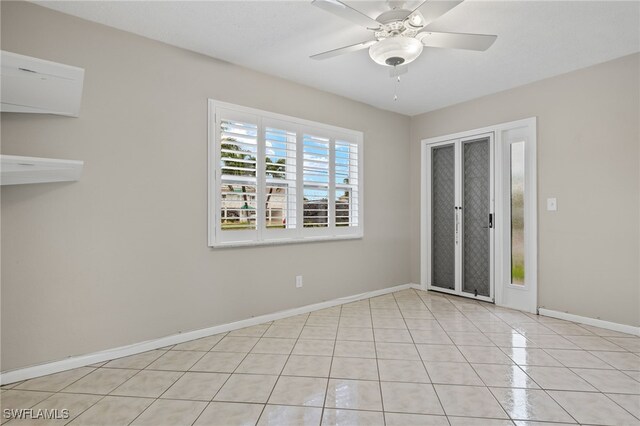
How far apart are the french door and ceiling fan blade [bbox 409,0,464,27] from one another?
2465 mm

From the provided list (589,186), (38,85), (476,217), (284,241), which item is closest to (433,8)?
(38,85)

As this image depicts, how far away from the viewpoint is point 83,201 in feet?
7.98

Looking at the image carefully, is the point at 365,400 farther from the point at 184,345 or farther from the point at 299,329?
the point at 184,345

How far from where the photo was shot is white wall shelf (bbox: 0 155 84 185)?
1717 millimetres

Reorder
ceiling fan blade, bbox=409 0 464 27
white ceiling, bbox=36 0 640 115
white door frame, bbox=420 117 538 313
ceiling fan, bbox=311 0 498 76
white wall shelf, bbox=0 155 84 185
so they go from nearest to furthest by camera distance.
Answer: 1. white wall shelf, bbox=0 155 84 185
2. ceiling fan blade, bbox=409 0 464 27
3. ceiling fan, bbox=311 0 498 76
4. white ceiling, bbox=36 0 640 115
5. white door frame, bbox=420 117 538 313

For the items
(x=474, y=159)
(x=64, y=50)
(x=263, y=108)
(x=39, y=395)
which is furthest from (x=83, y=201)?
(x=474, y=159)

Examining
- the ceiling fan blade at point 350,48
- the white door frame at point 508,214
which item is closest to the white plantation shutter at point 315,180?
the ceiling fan blade at point 350,48

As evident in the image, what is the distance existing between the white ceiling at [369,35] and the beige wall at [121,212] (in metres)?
0.23

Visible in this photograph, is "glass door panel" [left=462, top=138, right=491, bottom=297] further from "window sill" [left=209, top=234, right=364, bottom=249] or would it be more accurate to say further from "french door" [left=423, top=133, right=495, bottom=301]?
"window sill" [left=209, top=234, right=364, bottom=249]

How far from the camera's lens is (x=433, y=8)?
6.28 ft

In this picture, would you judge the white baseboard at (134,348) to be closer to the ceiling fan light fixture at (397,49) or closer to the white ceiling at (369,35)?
the white ceiling at (369,35)

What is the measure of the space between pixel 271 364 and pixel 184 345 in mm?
863

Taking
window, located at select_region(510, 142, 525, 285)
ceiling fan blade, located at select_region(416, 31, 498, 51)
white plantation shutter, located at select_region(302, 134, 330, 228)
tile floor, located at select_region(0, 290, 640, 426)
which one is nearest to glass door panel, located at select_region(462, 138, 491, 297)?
window, located at select_region(510, 142, 525, 285)

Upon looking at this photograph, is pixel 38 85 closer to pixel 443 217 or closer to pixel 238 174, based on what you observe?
pixel 238 174
